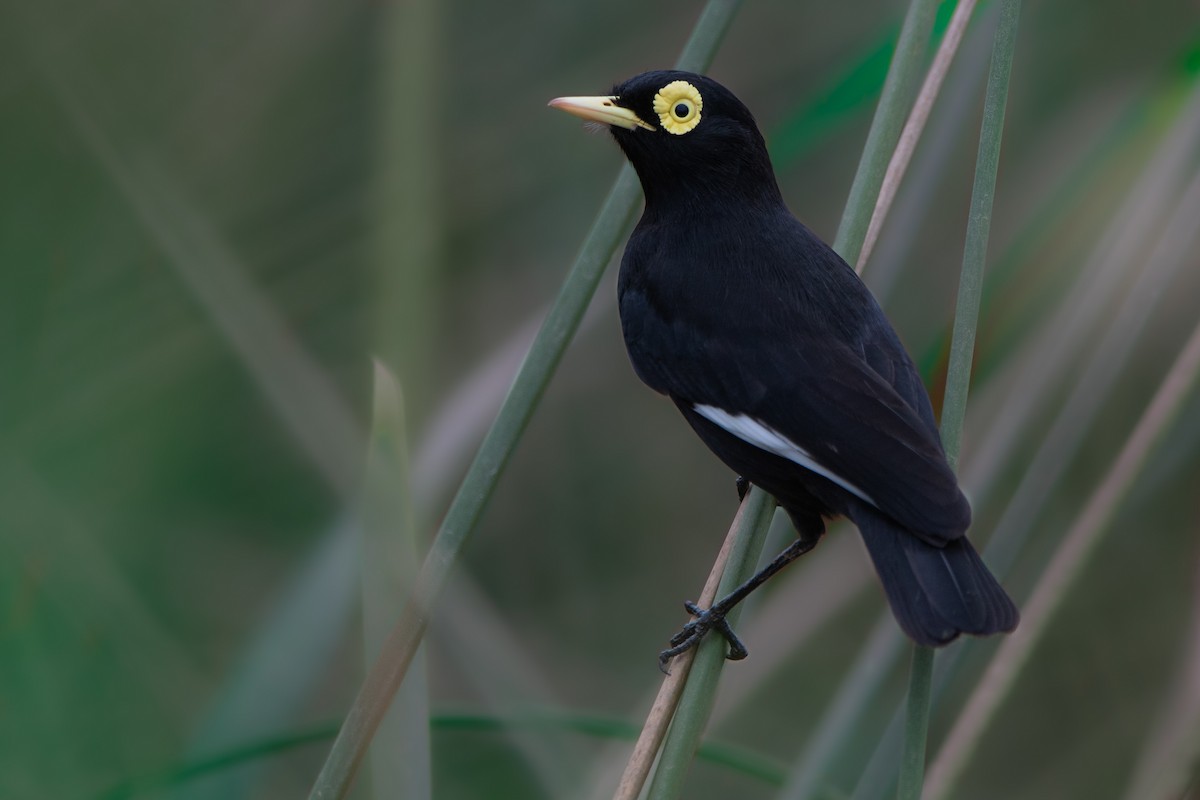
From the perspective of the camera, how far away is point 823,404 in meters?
1.35

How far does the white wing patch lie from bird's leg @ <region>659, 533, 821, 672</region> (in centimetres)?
15

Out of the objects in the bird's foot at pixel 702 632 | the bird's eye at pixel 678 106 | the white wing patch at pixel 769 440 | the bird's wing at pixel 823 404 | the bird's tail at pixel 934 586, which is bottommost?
the bird's foot at pixel 702 632

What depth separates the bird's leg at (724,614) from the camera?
4.17 feet

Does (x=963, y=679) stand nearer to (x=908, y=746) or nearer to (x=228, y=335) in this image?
(x=908, y=746)

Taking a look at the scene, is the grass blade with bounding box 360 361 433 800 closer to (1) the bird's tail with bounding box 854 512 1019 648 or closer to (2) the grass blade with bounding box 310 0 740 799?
(2) the grass blade with bounding box 310 0 740 799

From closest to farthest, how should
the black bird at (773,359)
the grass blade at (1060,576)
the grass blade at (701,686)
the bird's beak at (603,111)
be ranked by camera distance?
the grass blade at (701,686)
the black bird at (773,359)
the grass blade at (1060,576)
the bird's beak at (603,111)

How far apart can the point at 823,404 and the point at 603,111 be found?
0.50 m

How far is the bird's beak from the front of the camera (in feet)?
5.01

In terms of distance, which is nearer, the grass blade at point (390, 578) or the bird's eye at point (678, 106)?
the grass blade at point (390, 578)

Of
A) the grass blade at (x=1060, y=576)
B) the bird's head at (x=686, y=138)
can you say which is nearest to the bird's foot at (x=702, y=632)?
the grass blade at (x=1060, y=576)

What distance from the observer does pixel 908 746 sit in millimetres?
991

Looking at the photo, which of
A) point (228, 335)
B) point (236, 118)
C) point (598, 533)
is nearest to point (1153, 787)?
point (598, 533)

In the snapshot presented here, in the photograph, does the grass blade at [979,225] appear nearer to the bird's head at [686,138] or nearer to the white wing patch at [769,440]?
the white wing patch at [769,440]

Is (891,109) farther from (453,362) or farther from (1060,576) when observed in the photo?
(453,362)
